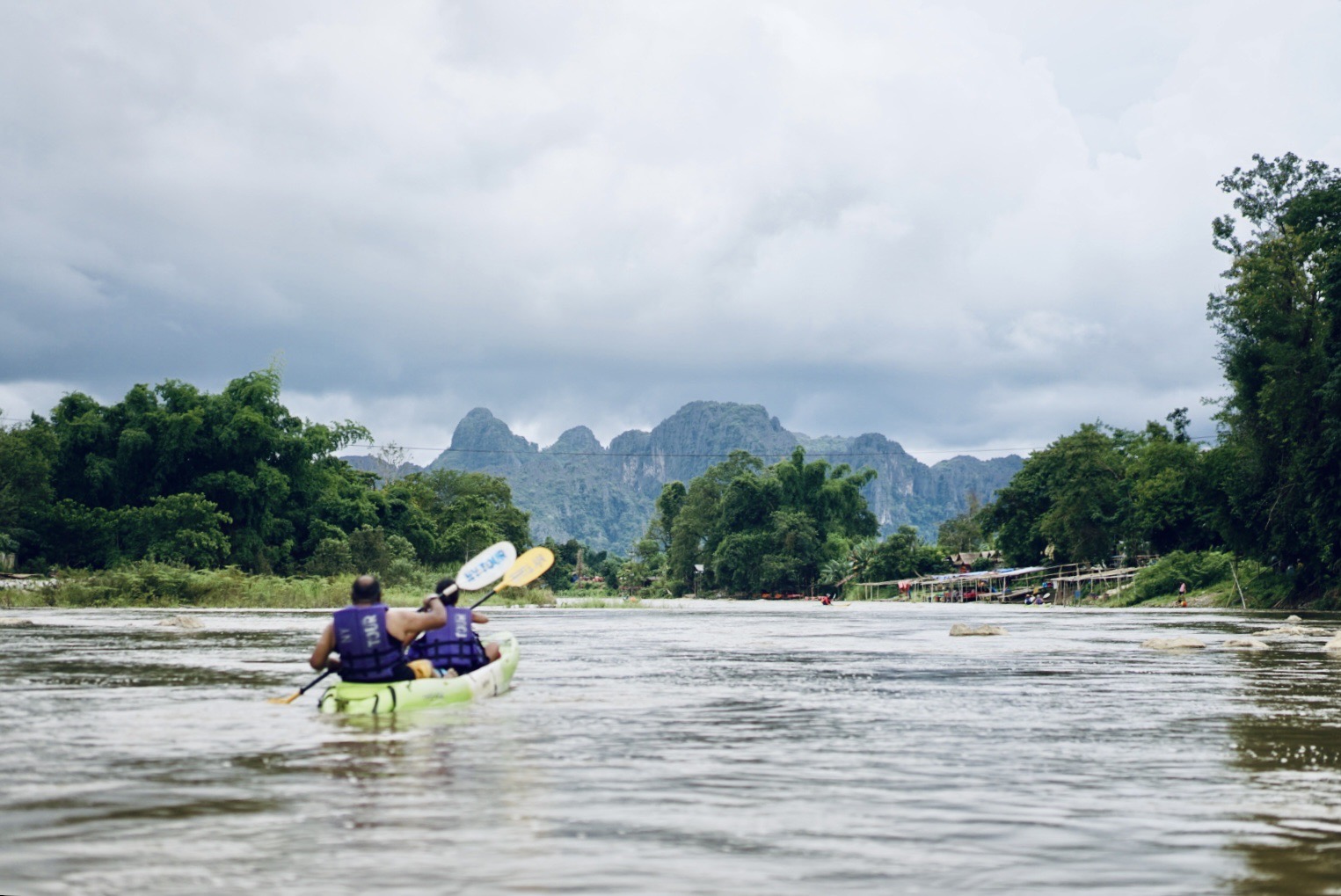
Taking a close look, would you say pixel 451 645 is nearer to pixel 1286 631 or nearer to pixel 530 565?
pixel 530 565

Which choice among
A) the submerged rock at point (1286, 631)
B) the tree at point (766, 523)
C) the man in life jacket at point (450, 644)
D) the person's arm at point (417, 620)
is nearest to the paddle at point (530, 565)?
the man in life jacket at point (450, 644)

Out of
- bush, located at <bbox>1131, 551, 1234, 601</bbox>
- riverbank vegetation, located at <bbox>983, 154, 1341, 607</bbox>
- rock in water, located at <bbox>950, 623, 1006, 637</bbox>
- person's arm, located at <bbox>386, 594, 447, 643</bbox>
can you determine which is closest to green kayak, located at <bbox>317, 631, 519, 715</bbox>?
person's arm, located at <bbox>386, 594, 447, 643</bbox>

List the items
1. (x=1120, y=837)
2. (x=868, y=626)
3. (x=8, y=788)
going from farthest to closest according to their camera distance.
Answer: (x=868, y=626)
(x=8, y=788)
(x=1120, y=837)

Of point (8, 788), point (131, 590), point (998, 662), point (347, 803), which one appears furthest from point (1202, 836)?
point (131, 590)

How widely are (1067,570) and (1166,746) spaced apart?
7043cm

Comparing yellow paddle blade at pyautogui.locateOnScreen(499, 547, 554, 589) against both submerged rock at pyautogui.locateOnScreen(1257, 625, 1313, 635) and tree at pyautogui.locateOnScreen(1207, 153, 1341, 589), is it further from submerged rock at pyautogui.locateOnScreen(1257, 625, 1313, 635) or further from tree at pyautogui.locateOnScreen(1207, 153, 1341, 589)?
tree at pyautogui.locateOnScreen(1207, 153, 1341, 589)

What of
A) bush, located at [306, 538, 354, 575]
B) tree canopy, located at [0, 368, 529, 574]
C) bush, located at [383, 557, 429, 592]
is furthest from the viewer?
bush, located at [306, 538, 354, 575]

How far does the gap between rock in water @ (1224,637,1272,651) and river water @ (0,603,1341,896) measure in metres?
6.01

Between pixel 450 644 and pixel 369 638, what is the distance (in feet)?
6.01

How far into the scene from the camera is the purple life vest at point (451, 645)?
12.8 meters

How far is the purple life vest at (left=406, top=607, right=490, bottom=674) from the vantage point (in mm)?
12844

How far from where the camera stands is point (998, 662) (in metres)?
18.8

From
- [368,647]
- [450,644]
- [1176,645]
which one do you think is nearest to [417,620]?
[368,647]

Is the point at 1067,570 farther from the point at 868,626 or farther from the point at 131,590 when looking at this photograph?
the point at 131,590
